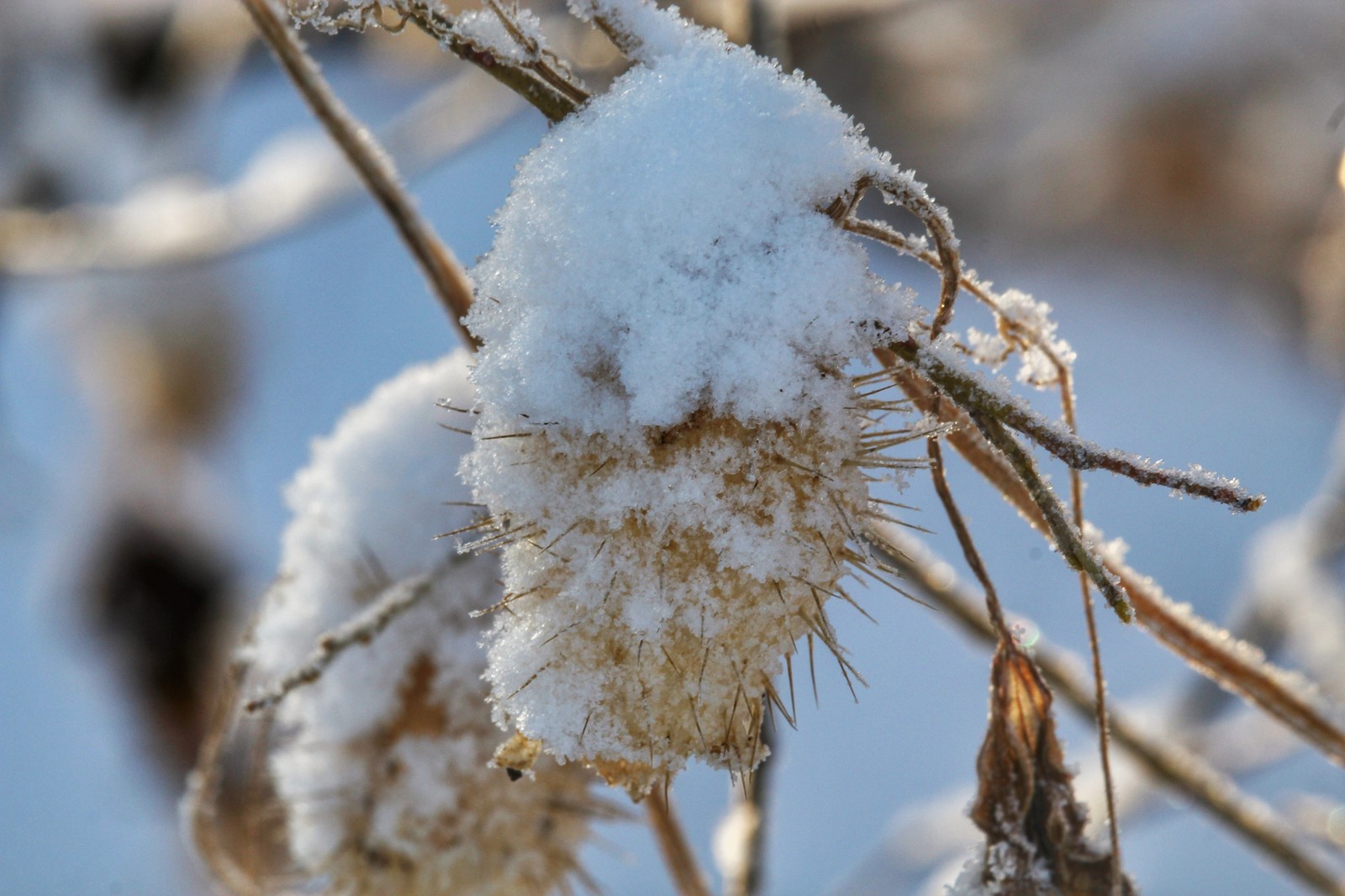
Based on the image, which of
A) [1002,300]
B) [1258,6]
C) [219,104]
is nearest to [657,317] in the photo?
[1002,300]

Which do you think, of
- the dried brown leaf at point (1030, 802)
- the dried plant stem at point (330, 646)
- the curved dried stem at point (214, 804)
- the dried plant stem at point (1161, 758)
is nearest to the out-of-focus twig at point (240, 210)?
the curved dried stem at point (214, 804)

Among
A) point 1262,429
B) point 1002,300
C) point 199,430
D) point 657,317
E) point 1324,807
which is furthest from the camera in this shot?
point 199,430

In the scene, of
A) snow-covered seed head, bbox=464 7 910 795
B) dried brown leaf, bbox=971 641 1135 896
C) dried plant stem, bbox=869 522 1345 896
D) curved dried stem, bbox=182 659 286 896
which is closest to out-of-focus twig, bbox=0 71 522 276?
curved dried stem, bbox=182 659 286 896

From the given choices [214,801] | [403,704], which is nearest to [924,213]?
[403,704]

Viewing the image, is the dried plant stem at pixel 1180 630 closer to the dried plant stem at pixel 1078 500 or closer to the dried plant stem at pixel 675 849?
the dried plant stem at pixel 1078 500

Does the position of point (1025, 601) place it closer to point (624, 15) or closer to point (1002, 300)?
point (1002, 300)

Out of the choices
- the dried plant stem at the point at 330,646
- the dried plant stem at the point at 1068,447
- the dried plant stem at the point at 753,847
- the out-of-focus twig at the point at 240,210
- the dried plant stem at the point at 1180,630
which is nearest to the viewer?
the dried plant stem at the point at 1068,447

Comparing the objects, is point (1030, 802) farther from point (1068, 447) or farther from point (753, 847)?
point (753, 847)
